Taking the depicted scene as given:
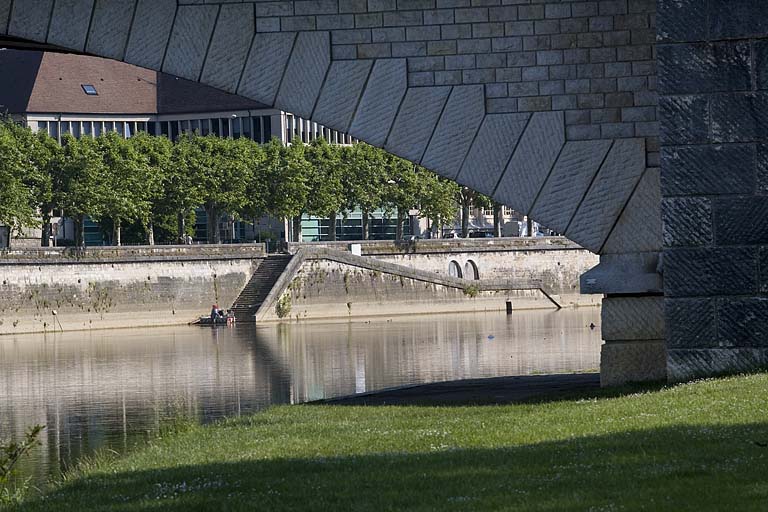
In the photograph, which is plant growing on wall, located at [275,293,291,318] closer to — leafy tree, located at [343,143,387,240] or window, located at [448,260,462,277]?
leafy tree, located at [343,143,387,240]

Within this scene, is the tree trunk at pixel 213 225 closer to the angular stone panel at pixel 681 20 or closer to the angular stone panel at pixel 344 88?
the angular stone panel at pixel 344 88

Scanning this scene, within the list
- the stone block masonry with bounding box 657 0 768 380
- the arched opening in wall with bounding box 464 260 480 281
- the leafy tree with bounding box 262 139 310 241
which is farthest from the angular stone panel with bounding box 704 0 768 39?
the arched opening in wall with bounding box 464 260 480 281

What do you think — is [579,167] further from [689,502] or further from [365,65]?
[689,502]

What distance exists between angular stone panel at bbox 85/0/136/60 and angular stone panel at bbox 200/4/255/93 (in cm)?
113

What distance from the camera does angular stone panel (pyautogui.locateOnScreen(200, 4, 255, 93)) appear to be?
1809 cm

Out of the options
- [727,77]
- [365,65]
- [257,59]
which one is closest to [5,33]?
[257,59]

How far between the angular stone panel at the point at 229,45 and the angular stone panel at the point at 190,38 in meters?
0.10

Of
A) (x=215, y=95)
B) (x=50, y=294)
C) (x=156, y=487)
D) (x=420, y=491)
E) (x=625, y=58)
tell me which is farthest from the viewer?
(x=215, y=95)

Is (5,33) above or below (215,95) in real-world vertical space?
below

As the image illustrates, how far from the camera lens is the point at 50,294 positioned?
63.7m

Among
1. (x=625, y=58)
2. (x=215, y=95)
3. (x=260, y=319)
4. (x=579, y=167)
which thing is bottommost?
(x=260, y=319)

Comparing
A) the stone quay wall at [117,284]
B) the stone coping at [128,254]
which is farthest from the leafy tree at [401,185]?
the stone quay wall at [117,284]

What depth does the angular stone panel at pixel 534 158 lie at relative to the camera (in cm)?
1781

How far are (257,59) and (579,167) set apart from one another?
4.32 metres
